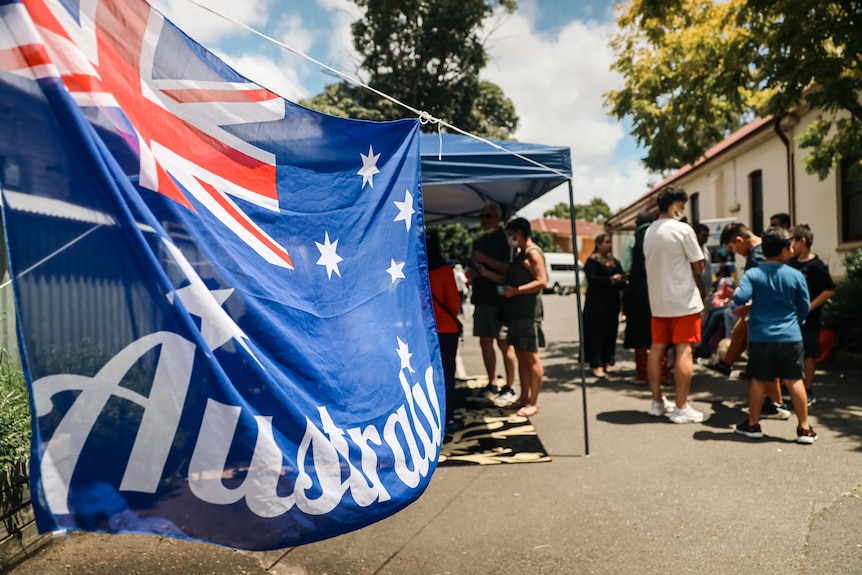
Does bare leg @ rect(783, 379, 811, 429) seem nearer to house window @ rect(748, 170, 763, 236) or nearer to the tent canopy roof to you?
the tent canopy roof

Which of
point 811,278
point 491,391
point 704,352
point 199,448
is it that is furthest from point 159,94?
point 704,352

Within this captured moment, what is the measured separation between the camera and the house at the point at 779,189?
12742 mm

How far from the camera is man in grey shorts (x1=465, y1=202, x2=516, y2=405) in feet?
19.8

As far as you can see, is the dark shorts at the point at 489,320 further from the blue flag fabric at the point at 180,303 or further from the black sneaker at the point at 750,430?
the blue flag fabric at the point at 180,303

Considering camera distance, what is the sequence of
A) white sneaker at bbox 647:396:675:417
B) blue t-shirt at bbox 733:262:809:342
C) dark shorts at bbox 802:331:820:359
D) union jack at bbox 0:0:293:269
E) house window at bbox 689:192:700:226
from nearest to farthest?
union jack at bbox 0:0:293:269 < blue t-shirt at bbox 733:262:809:342 < white sneaker at bbox 647:396:675:417 < dark shorts at bbox 802:331:820:359 < house window at bbox 689:192:700:226

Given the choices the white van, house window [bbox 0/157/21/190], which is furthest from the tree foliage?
the white van

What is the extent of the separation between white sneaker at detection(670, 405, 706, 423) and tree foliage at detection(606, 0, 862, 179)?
3.74m

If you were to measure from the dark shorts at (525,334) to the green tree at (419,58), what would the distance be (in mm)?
13060

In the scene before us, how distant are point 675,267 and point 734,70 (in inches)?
152

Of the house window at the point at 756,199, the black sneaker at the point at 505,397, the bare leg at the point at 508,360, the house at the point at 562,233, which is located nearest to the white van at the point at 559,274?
the house window at the point at 756,199

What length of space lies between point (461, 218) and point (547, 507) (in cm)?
603

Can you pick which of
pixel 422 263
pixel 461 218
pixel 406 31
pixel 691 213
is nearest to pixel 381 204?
pixel 422 263

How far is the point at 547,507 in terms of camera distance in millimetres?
3793

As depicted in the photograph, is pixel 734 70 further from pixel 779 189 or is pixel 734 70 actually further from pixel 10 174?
pixel 779 189
